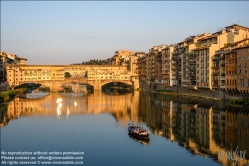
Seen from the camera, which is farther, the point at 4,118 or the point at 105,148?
the point at 4,118

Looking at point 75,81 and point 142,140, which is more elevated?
point 75,81

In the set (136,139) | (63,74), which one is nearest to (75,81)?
(63,74)

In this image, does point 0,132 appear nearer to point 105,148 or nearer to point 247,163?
point 105,148

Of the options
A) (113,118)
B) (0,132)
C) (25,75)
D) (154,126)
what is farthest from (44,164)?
(25,75)

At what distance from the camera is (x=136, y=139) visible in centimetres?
1867

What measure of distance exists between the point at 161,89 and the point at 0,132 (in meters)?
36.4

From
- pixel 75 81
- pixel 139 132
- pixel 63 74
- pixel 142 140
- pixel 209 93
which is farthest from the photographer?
pixel 63 74

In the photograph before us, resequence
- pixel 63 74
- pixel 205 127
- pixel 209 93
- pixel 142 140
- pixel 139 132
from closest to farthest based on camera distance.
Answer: pixel 142 140
pixel 139 132
pixel 205 127
pixel 209 93
pixel 63 74

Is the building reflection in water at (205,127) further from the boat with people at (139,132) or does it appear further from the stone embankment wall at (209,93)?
the stone embankment wall at (209,93)

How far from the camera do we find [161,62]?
56.3m

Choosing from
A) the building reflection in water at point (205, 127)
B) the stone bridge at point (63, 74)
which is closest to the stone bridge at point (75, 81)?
the stone bridge at point (63, 74)

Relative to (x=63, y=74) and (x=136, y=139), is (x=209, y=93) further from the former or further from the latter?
(x=63, y=74)

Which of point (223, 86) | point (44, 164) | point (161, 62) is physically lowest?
point (44, 164)

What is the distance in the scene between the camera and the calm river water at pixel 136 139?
14938mm
